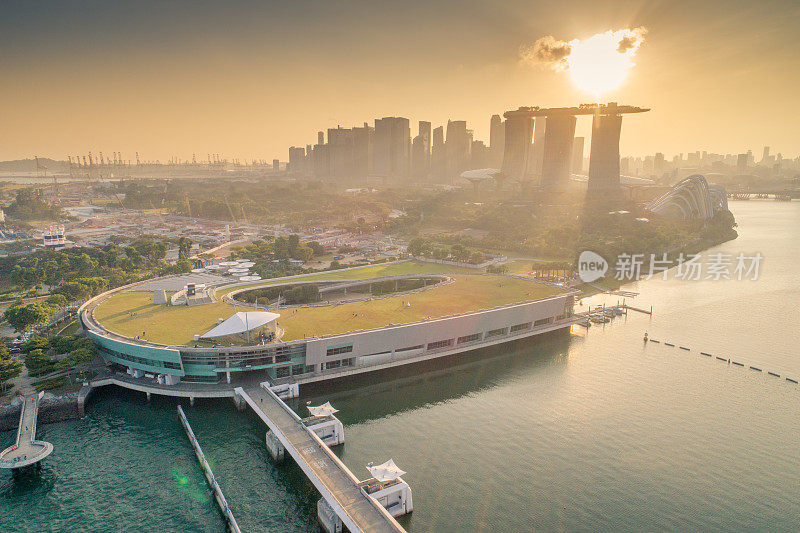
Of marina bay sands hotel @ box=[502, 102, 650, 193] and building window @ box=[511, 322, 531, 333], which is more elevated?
marina bay sands hotel @ box=[502, 102, 650, 193]

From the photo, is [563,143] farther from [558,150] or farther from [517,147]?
[517,147]

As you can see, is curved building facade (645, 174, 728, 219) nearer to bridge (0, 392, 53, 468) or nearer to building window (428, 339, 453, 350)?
building window (428, 339, 453, 350)

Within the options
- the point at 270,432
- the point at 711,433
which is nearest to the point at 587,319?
the point at 711,433

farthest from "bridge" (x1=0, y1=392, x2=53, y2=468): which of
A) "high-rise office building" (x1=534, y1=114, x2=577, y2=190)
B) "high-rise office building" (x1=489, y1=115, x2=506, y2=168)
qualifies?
"high-rise office building" (x1=489, y1=115, x2=506, y2=168)

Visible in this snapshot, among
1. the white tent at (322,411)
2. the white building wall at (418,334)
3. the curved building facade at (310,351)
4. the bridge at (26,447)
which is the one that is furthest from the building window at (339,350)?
the bridge at (26,447)

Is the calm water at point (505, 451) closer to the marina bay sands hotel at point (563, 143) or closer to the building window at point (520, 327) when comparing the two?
the building window at point (520, 327)
